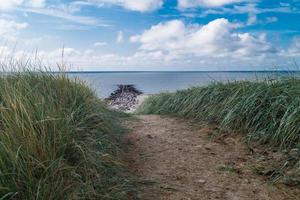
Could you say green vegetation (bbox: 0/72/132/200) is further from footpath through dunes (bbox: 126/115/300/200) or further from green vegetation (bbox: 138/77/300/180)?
green vegetation (bbox: 138/77/300/180)

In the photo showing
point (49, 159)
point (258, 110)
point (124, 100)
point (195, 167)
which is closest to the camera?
point (49, 159)

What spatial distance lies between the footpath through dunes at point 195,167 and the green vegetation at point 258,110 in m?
0.29

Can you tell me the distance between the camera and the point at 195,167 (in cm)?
452

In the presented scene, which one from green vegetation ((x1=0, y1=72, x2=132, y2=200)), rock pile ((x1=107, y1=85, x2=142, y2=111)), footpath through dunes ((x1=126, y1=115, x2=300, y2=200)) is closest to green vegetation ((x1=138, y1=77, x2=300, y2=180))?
footpath through dunes ((x1=126, y1=115, x2=300, y2=200))

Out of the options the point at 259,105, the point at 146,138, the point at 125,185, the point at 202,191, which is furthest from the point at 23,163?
the point at 259,105

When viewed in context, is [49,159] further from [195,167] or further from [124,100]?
[124,100]

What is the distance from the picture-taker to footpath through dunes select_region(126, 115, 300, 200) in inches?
149

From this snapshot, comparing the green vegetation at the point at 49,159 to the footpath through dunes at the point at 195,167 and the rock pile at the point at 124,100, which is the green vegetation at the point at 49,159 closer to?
the footpath through dunes at the point at 195,167

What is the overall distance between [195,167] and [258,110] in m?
1.66

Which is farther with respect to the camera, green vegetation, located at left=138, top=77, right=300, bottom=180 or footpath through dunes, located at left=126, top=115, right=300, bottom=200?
green vegetation, located at left=138, top=77, right=300, bottom=180

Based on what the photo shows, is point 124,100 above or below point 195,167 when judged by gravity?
below

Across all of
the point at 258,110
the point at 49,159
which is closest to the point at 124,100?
the point at 258,110

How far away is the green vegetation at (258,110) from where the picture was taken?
488 centimetres

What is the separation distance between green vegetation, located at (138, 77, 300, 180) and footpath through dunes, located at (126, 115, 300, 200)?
0.29 m
